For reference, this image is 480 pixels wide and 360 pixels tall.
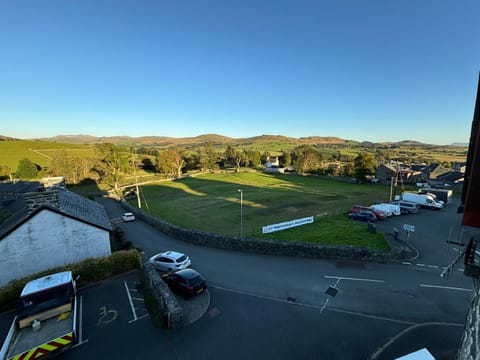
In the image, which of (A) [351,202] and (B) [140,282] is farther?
(A) [351,202]

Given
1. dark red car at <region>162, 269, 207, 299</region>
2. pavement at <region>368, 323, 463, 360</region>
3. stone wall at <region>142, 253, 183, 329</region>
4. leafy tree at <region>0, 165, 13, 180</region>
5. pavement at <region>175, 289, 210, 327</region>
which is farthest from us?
leafy tree at <region>0, 165, 13, 180</region>

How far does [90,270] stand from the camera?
14.0 m

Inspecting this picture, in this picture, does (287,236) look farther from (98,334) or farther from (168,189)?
(168,189)

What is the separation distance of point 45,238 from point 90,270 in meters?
3.62

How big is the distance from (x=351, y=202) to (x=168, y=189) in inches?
1595

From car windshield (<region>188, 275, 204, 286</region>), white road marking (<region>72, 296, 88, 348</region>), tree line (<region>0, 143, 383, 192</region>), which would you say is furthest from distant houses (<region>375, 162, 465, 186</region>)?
white road marking (<region>72, 296, 88, 348</region>)

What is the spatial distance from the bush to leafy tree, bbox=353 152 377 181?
5590cm

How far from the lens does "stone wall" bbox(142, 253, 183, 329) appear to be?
10664 mm

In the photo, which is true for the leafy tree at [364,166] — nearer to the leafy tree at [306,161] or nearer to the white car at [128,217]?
the leafy tree at [306,161]

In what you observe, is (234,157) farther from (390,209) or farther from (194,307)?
(194,307)

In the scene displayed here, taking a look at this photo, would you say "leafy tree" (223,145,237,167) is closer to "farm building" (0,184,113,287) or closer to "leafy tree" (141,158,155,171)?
"leafy tree" (141,158,155,171)

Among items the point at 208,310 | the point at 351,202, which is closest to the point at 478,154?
the point at 208,310

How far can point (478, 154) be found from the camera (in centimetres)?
500

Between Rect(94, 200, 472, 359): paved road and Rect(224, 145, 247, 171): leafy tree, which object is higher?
Rect(224, 145, 247, 171): leafy tree
